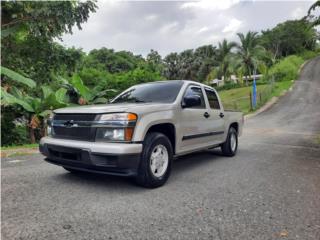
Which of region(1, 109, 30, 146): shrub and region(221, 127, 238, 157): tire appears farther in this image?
region(1, 109, 30, 146): shrub

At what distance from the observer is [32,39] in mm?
13148

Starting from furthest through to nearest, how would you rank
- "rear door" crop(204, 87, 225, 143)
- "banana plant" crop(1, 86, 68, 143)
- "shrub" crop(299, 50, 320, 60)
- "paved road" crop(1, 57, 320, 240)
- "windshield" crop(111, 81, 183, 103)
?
"shrub" crop(299, 50, 320, 60) → "banana plant" crop(1, 86, 68, 143) → "rear door" crop(204, 87, 225, 143) → "windshield" crop(111, 81, 183, 103) → "paved road" crop(1, 57, 320, 240)

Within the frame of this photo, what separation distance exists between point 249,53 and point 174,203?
42432 mm

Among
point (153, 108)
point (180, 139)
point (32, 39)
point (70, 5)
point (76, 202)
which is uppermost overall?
point (70, 5)

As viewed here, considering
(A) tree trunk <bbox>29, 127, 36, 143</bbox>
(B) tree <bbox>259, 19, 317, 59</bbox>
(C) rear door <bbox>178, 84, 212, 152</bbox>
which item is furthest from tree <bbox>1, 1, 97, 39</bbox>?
(B) tree <bbox>259, 19, 317, 59</bbox>

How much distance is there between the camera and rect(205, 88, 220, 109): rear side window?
6.44 m

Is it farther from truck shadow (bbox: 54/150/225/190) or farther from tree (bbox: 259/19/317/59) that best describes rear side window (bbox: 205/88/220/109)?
tree (bbox: 259/19/317/59)

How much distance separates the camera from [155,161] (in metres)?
4.46

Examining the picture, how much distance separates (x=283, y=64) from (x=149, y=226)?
155 feet

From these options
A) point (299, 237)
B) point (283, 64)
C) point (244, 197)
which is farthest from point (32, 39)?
point (283, 64)

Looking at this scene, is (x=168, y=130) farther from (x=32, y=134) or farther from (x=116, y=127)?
(x=32, y=134)

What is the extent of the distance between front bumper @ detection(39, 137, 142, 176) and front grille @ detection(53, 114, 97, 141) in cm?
11

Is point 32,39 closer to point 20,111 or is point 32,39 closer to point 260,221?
point 20,111

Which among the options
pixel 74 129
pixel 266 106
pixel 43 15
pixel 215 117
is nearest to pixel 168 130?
pixel 74 129
